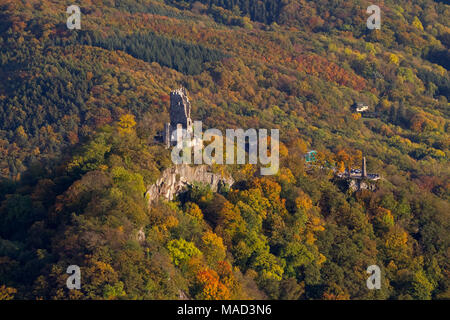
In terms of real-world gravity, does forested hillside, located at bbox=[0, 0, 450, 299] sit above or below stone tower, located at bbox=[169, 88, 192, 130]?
below

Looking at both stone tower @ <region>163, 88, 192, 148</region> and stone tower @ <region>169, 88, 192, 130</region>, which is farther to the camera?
stone tower @ <region>169, 88, 192, 130</region>

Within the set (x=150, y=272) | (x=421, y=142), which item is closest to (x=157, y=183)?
(x=150, y=272)

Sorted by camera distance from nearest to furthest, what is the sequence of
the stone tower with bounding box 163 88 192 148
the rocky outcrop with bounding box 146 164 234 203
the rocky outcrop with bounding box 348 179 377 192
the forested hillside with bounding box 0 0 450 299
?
the forested hillside with bounding box 0 0 450 299 → the rocky outcrop with bounding box 146 164 234 203 → the stone tower with bounding box 163 88 192 148 → the rocky outcrop with bounding box 348 179 377 192

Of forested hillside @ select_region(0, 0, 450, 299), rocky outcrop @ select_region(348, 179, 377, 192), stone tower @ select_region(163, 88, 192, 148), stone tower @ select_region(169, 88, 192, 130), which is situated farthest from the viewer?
rocky outcrop @ select_region(348, 179, 377, 192)

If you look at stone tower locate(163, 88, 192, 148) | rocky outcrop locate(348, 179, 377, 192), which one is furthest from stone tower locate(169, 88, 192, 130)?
rocky outcrop locate(348, 179, 377, 192)

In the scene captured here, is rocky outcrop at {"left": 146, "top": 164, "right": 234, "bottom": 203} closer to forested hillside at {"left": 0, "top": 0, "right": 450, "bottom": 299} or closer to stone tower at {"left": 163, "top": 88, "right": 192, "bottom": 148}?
forested hillside at {"left": 0, "top": 0, "right": 450, "bottom": 299}

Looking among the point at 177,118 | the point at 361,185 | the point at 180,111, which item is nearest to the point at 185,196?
the point at 177,118
